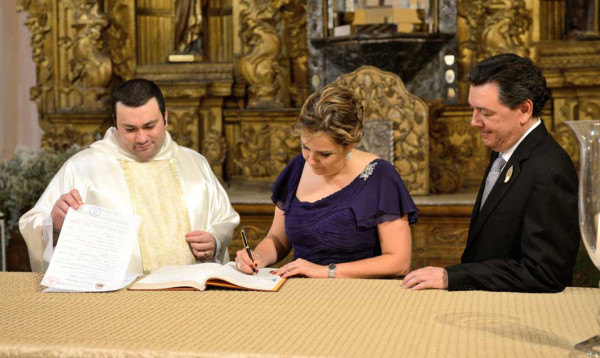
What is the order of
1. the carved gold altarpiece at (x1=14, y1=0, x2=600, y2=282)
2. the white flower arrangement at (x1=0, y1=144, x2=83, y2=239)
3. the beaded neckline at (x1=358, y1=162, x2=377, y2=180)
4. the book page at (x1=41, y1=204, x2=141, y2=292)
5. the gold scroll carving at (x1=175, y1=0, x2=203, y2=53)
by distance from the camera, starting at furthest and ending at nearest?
the gold scroll carving at (x1=175, y1=0, x2=203, y2=53) < the carved gold altarpiece at (x1=14, y1=0, x2=600, y2=282) < the white flower arrangement at (x1=0, y1=144, x2=83, y2=239) < the beaded neckline at (x1=358, y1=162, x2=377, y2=180) < the book page at (x1=41, y1=204, x2=141, y2=292)

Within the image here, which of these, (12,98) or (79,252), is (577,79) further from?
(12,98)

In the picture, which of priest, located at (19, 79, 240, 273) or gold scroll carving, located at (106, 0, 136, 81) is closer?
priest, located at (19, 79, 240, 273)

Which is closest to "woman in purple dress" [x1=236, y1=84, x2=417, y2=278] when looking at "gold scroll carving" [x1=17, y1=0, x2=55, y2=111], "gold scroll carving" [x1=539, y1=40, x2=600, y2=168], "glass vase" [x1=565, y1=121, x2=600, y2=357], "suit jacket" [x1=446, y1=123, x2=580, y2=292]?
"suit jacket" [x1=446, y1=123, x2=580, y2=292]

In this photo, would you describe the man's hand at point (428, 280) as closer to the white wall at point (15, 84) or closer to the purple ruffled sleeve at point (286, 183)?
the purple ruffled sleeve at point (286, 183)

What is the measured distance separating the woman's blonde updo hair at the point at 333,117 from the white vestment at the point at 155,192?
0.91 m

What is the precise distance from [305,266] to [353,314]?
0.72 metres

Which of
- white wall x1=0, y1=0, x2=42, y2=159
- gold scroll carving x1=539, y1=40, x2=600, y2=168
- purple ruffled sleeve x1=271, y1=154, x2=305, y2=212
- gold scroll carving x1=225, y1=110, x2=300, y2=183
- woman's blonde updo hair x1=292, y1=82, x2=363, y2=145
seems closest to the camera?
woman's blonde updo hair x1=292, y1=82, x2=363, y2=145

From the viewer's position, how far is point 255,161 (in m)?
7.26

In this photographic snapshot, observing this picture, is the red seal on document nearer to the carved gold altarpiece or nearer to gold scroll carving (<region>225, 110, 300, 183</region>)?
the carved gold altarpiece

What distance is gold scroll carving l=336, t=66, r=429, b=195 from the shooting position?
6.34m

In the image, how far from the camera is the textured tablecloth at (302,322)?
7.19ft

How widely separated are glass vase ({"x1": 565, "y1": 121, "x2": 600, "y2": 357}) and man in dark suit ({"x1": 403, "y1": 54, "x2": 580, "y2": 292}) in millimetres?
904

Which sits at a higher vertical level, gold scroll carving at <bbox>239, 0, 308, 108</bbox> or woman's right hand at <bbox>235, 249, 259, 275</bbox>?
gold scroll carving at <bbox>239, 0, 308, 108</bbox>

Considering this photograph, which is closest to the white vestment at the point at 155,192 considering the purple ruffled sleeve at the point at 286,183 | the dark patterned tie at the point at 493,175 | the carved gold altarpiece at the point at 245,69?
the purple ruffled sleeve at the point at 286,183
